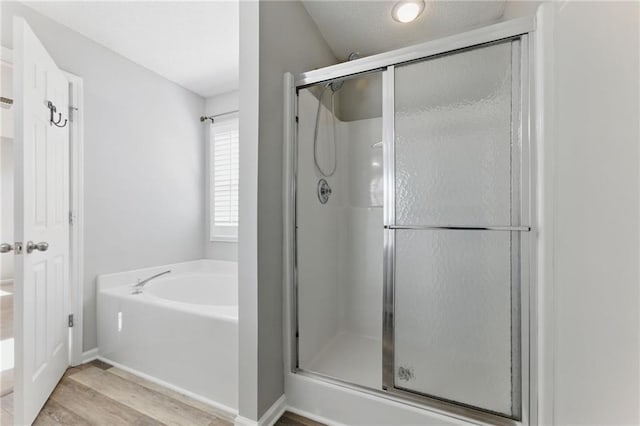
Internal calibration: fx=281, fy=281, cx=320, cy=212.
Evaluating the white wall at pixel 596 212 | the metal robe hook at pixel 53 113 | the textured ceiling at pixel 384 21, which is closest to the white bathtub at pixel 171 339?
the metal robe hook at pixel 53 113

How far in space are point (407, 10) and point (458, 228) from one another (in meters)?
1.47

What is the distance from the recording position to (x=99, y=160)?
2.20m

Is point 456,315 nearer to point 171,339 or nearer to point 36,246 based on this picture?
point 171,339

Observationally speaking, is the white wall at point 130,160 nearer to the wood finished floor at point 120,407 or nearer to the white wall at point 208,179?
the white wall at point 208,179

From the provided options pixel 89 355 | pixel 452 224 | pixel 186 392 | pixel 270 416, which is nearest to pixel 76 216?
pixel 89 355

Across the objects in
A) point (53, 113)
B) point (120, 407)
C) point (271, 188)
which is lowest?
point (120, 407)

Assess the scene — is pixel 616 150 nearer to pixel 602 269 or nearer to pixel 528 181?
pixel 602 269

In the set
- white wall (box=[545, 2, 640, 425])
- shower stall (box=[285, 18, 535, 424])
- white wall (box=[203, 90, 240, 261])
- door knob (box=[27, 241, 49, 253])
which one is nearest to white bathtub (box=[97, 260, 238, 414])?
shower stall (box=[285, 18, 535, 424])

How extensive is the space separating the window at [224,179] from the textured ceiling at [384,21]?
1.42m

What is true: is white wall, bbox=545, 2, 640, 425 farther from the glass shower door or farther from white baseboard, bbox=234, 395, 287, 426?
white baseboard, bbox=234, 395, 287, 426

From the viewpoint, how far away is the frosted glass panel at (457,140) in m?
1.25

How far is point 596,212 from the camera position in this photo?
799 mm

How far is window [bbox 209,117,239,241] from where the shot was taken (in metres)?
2.99

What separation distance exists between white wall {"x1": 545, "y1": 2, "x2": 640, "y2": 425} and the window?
2.62 metres
